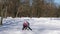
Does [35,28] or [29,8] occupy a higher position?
[29,8]

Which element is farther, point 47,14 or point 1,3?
point 47,14

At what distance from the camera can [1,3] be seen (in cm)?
5300

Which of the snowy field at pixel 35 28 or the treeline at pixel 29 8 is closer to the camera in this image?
the snowy field at pixel 35 28

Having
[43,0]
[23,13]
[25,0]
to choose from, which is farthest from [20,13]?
[43,0]

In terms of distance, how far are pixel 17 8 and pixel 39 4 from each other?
339 inches

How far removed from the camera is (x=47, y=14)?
2680 inches

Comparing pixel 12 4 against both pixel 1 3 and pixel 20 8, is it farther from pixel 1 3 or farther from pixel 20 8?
pixel 1 3

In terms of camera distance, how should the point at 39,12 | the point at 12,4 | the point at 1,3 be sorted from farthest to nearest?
1. the point at 39,12
2. the point at 12,4
3. the point at 1,3

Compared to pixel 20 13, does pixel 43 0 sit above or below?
above

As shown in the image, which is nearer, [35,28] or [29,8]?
[35,28]

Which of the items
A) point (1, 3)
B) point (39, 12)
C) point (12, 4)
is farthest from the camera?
point (39, 12)

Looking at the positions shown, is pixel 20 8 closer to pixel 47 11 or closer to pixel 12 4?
pixel 12 4

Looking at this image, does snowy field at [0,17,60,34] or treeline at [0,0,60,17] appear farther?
treeline at [0,0,60,17]

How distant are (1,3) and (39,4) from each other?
18167mm
